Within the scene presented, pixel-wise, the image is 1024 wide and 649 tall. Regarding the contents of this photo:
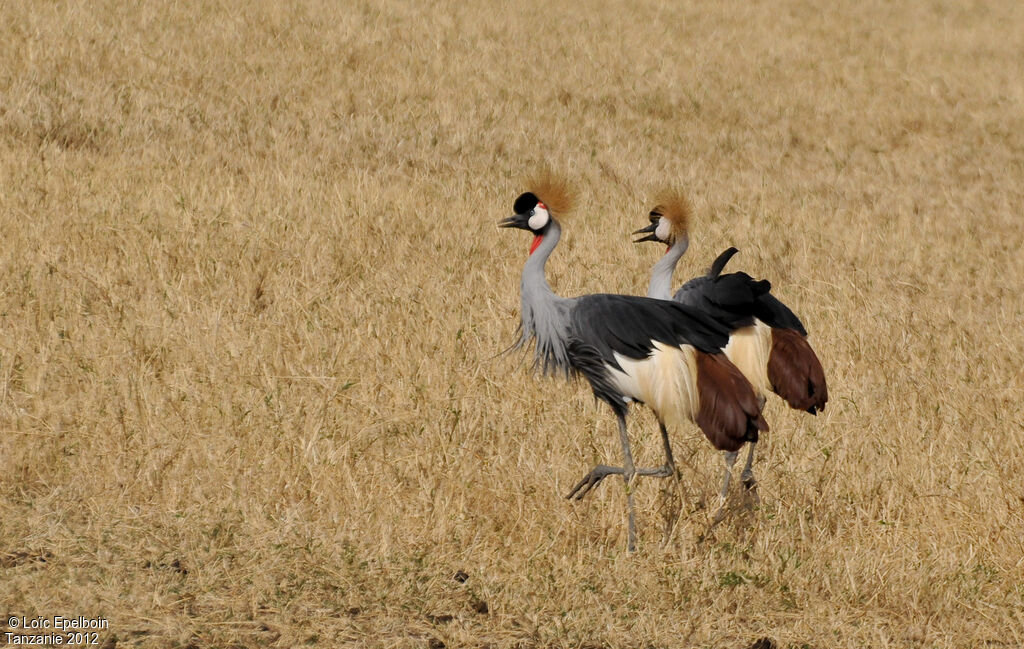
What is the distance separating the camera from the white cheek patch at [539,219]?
5.55 metres

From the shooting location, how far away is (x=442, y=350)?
7012 millimetres

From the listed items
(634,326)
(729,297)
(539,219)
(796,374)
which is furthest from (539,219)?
(796,374)

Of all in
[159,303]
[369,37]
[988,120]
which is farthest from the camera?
[988,120]

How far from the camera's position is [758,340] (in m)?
5.83

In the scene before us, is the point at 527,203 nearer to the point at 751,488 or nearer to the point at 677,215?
the point at 677,215

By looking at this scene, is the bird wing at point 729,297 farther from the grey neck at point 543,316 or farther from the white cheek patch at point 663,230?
the grey neck at point 543,316

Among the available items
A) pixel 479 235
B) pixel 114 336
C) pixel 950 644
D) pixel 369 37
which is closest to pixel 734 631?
pixel 950 644

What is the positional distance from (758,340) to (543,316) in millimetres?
1305

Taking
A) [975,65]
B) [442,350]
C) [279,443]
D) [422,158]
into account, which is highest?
[975,65]

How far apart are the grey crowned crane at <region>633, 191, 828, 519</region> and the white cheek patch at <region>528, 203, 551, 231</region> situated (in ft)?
2.84

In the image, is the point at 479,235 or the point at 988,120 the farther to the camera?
the point at 988,120

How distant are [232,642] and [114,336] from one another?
3252 millimetres

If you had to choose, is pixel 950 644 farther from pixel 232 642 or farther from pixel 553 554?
pixel 232 642

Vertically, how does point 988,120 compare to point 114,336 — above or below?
above
